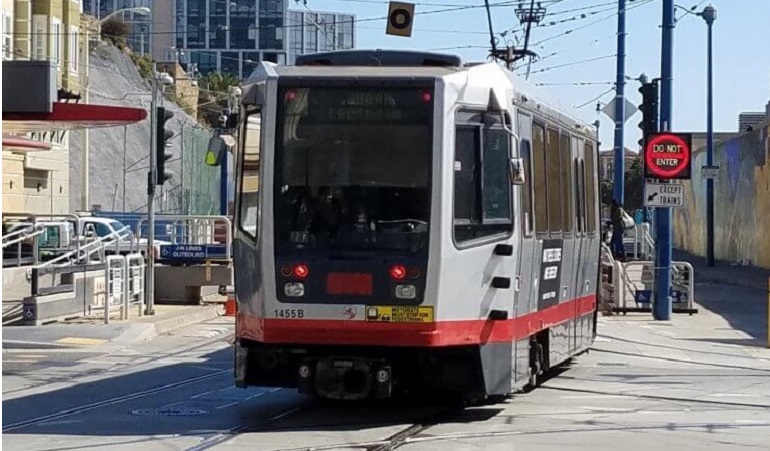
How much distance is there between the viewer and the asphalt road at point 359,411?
11.1m

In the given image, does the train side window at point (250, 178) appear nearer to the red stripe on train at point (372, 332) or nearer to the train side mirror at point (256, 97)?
the train side mirror at point (256, 97)

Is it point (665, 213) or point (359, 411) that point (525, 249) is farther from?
point (665, 213)

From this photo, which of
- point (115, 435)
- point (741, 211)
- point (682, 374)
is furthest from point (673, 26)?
point (741, 211)

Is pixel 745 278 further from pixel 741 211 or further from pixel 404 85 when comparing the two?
pixel 404 85

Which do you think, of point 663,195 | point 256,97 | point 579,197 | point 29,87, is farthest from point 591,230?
point 29,87

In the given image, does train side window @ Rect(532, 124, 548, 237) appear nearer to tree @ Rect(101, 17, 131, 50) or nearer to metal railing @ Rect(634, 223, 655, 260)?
metal railing @ Rect(634, 223, 655, 260)

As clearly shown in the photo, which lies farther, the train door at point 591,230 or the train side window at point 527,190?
the train door at point 591,230

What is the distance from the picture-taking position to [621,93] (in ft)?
132

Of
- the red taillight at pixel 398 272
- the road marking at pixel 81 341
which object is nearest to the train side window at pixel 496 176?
the red taillight at pixel 398 272

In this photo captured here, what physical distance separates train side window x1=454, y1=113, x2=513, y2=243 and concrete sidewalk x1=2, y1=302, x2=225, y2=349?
10645mm

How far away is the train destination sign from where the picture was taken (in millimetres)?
25078

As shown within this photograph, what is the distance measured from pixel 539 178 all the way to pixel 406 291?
104 inches

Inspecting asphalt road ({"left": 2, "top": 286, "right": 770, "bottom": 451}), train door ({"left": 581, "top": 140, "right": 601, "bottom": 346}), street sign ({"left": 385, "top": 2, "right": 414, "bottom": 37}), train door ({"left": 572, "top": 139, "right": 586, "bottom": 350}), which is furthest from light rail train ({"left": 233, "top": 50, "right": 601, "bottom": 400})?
street sign ({"left": 385, "top": 2, "right": 414, "bottom": 37})

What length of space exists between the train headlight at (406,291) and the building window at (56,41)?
3995 centimetres
